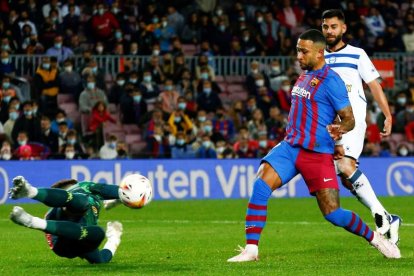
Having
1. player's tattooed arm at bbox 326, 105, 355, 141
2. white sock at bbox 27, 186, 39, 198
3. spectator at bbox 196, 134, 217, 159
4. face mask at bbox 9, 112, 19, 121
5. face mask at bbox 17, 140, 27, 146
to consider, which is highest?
player's tattooed arm at bbox 326, 105, 355, 141

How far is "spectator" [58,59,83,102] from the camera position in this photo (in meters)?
26.0

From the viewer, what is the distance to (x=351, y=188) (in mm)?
12414

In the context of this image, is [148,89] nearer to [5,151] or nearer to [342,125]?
[5,151]

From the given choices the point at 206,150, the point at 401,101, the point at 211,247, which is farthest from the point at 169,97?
the point at 211,247

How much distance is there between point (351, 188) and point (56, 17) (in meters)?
16.3

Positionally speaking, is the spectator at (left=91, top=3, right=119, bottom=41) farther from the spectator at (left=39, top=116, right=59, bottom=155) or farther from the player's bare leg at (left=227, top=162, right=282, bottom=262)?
the player's bare leg at (left=227, top=162, right=282, bottom=262)

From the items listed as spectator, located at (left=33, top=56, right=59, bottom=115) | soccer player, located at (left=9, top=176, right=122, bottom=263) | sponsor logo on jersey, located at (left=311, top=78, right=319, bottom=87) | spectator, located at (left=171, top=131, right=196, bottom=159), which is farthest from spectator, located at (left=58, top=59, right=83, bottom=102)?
sponsor logo on jersey, located at (left=311, top=78, right=319, bottom=87)

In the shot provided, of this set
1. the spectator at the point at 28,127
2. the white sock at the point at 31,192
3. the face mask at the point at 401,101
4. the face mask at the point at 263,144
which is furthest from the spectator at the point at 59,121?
the white sock at the point at 31,192

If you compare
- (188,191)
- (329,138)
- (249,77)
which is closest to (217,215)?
(188,191)

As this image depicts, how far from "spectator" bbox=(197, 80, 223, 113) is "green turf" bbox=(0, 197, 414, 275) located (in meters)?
7.15

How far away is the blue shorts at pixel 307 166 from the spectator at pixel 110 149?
44.0ft

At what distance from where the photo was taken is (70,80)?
2597 cm

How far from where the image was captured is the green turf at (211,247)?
1024 centimetres

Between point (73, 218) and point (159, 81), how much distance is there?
16998 millimetres
